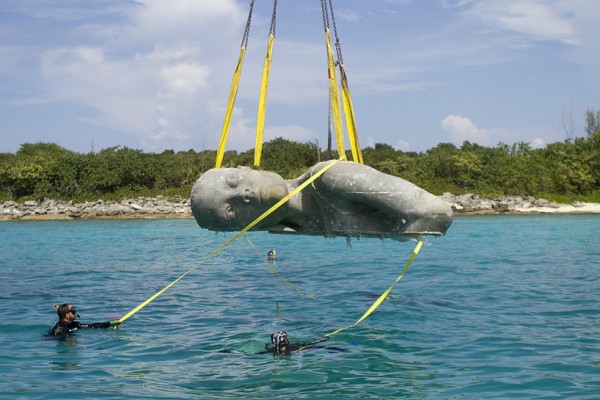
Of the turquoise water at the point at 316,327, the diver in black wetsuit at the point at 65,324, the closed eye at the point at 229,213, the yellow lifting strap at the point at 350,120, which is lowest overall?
the turquoise water at the point at 316,327

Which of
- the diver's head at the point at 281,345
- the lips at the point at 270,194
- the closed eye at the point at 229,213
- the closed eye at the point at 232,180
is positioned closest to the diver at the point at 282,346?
the diver's head at the point at 281,345

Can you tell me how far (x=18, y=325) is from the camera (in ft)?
41.2

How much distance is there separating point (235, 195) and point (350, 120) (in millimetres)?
1793

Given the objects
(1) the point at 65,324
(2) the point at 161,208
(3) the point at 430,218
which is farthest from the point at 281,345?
(2) the point at 161,208

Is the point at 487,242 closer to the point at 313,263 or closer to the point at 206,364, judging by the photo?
the point at 313,263

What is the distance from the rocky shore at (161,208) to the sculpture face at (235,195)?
46.3m

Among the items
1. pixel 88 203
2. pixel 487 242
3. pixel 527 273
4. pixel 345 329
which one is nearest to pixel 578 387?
pixel 345 329

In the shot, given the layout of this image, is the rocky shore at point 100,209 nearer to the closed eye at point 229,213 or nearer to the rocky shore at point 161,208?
the rocky shore at point 161,208

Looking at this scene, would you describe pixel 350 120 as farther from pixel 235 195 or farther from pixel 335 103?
pixel 235 195

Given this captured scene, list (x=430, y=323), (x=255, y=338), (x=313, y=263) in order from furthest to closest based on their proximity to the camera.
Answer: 1. (x=313, y=263)
2. (x=430, y=323)
3. (x=255, y=338)

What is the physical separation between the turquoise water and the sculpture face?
2.18 metres

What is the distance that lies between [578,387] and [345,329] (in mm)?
4393

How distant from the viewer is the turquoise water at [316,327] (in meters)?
8.27

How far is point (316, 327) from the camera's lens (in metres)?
11.8
